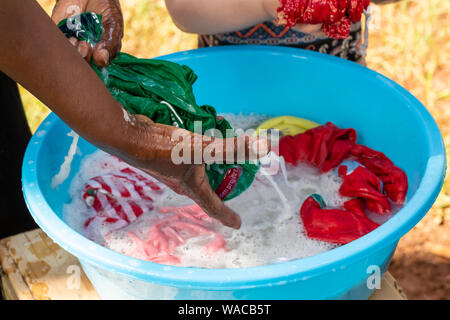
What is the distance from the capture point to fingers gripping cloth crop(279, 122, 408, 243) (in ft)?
3.81

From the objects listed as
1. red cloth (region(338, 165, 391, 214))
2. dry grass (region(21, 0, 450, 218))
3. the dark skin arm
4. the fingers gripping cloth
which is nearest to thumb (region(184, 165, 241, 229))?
the dark skin arm

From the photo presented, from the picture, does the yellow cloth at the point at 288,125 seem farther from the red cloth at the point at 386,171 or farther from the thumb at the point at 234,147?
the thumb at the point at 234,147

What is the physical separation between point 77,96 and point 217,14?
72 centimetres

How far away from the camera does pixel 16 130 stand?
137 cm

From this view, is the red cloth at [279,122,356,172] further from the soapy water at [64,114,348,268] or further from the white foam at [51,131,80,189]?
the white foam at [51,131,80,189]

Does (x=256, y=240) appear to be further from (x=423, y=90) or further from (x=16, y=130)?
(x=423, y=90)

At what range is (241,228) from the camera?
1218mm

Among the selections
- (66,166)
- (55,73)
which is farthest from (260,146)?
(66,166)

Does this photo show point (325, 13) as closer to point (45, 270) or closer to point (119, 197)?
point (119, 197)

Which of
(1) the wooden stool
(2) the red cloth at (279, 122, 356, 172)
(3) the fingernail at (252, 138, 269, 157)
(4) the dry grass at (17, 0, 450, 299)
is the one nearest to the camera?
(3) the fingernail at (252, 138, 269, 157)

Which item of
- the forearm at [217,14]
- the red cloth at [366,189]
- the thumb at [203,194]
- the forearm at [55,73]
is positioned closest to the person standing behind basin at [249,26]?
the forearm at [217,14]

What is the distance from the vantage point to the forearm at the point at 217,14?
46.7 inches

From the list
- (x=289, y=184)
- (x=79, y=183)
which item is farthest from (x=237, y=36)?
(x=79, y=183)

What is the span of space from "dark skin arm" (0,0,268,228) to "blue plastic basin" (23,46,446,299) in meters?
0.19
